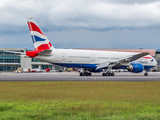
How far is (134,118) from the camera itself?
9.83 m

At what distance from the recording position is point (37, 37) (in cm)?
4316

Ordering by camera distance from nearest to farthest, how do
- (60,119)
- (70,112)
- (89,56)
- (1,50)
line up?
(60,119) → (70,112) → (89,56) → (1,50)

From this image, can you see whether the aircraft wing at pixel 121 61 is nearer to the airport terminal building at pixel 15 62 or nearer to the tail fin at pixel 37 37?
the tail fin at pixel 37 37

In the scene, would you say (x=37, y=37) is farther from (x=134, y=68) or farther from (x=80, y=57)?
(x=134, y=68)

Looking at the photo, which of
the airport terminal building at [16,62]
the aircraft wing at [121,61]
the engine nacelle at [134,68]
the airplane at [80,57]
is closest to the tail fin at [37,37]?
the airplane at [80,57]

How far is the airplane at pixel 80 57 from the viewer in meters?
43.0

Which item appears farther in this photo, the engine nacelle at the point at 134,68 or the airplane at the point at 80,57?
the engine nacelle at the point at 134,68

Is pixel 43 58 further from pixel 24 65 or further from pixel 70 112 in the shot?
pixel 24 65

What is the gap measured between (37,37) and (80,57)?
8856 mm

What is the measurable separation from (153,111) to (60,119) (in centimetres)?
454

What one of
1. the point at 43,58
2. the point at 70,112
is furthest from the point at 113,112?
the point at 43,58

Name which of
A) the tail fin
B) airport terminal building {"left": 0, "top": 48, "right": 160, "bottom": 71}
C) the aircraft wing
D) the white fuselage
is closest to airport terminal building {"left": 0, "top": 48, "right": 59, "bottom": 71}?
airport terminal building {"left": 0, "top": 48, "right": 160, "bottom": 71}

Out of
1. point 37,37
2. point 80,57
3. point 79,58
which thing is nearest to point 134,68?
point 80,57

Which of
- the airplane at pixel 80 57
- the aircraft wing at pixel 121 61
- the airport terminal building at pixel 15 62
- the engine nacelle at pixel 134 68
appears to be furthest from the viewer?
the airport terminal building at pixel 15 62
